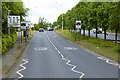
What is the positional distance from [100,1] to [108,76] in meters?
25.8

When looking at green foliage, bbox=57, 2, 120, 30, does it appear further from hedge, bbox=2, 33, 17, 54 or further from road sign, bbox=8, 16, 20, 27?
hedge, bbox=2, 33, 17, 54

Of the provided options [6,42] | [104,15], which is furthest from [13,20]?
[104,15]

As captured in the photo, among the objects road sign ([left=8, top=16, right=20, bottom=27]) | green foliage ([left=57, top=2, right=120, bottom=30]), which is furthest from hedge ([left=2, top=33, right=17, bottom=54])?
green foliage ([left=57, top=2, right=120, bottom=30])

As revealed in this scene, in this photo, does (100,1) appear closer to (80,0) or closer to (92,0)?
(92,0)

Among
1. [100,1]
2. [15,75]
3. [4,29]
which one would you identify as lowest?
[15,75]

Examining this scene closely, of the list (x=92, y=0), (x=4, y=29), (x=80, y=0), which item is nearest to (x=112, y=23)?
(x=92, y=0)

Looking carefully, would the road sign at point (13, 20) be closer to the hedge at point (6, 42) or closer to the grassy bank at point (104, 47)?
the hedge at point (6, 42)

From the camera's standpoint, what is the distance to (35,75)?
14.1m

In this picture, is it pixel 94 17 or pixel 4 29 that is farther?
pixel 94 17

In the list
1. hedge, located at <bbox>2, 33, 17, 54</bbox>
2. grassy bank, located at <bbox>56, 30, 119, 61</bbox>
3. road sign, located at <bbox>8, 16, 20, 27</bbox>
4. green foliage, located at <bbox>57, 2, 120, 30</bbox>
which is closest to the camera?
grassy bank, located at <bbox>56, 30, 119, 61</bbox>

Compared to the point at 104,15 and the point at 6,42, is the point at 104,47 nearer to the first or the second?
the point at 104,15

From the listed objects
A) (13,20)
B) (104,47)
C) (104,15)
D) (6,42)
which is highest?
(104,15)

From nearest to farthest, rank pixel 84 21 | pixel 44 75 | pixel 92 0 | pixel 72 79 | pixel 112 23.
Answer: pixel 72 79 < pixel 44 75 < pixel 112 23 < pixel 92 0 < pixel 84 21

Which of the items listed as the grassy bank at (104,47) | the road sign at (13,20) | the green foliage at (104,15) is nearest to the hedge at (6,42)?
the road sign at (13,20)
